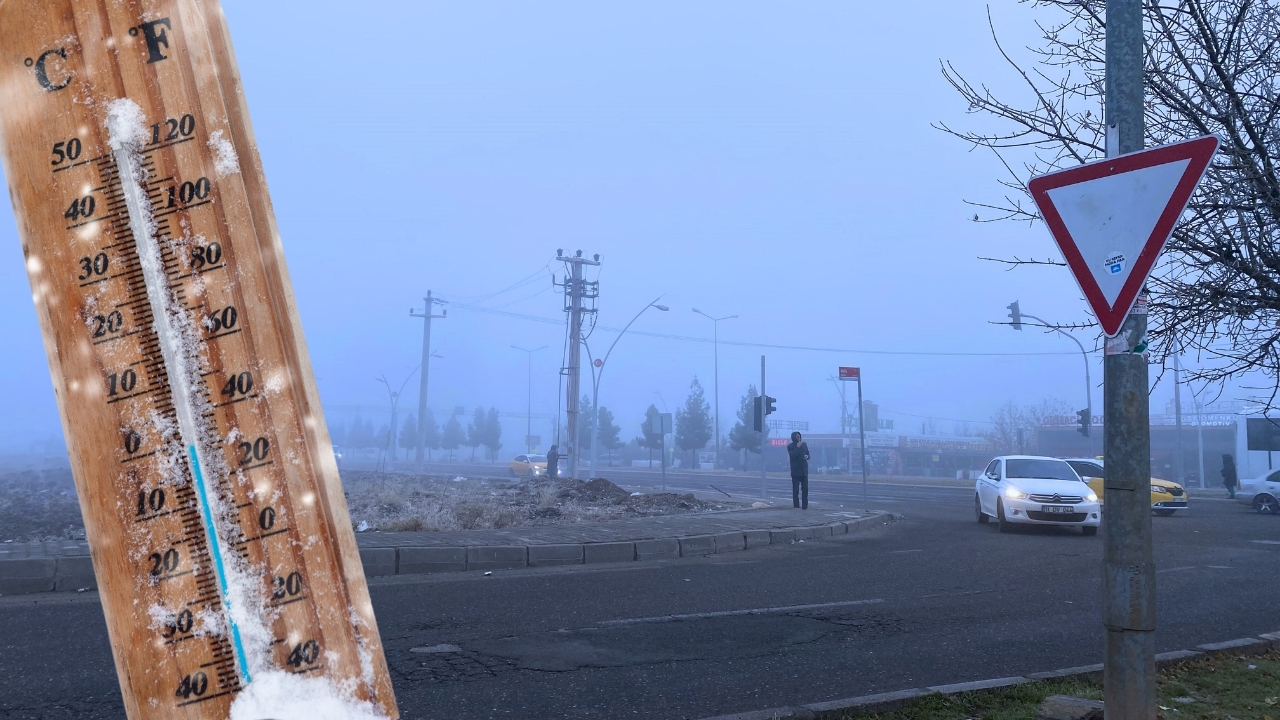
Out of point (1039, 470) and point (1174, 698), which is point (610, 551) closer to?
point (1174, 698)

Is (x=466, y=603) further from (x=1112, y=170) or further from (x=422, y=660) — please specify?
(x=1112, y=170)

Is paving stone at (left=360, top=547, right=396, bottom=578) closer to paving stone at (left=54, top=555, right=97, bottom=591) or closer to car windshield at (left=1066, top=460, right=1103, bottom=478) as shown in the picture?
paving stone at (left=54, top=555, right=97, bottom=591)

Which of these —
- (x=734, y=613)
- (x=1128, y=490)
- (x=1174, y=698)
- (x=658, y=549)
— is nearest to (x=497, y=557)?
(x=658, y=549)

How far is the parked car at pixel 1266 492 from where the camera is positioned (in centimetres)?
2333

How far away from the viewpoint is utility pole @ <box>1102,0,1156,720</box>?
350 centimetres

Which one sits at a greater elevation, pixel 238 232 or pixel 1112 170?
pixel 1112 170

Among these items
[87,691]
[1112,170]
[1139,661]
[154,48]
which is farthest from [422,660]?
[154,48]

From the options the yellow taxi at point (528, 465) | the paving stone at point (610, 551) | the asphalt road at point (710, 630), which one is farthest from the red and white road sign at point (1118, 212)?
the yellow taxi at point (528, 465)

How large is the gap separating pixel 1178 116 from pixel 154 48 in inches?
237

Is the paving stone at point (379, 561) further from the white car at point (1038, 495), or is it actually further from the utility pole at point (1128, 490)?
the white car at point (1038, 495)

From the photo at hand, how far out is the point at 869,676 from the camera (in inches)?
224

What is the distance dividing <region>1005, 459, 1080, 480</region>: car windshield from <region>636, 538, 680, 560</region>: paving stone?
800 cm

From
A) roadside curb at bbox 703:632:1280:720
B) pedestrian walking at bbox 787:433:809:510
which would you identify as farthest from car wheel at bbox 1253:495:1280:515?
roadside curb at bbox 703:632:1280:720

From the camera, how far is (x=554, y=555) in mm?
10781
